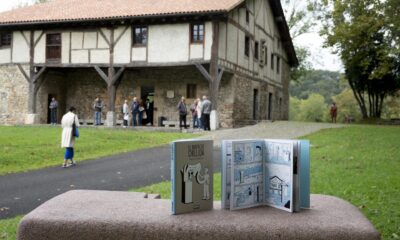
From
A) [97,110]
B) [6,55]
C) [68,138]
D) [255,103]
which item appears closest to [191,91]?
[255,103]

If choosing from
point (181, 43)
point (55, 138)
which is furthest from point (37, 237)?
point (181, 43)

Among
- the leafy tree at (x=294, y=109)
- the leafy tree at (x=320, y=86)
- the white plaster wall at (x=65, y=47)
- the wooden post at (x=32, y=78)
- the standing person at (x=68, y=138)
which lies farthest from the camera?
the leafy tree at (x=320, y=86)

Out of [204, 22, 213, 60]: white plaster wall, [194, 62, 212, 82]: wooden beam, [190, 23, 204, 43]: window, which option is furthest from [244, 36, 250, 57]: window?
[194, 62, 212, 82]: wooden beam

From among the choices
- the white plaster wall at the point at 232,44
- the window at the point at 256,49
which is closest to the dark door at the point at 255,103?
the window at the point at 256,49

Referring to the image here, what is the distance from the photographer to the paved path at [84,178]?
23.4 ft

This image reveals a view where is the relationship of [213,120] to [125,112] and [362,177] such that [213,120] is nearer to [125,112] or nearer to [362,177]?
[125,112]

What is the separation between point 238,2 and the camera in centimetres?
2106

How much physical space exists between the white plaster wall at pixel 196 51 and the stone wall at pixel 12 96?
364 inches

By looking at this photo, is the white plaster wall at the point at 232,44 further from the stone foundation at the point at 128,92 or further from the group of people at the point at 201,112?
the group of people at the point at 201,112

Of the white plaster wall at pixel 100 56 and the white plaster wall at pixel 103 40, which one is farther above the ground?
the white plaster wall at pixel 103 40

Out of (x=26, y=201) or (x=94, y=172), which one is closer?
(x=26, y=201)

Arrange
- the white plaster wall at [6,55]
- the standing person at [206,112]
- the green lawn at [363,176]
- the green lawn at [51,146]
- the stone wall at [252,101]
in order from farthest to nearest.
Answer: the white plaster wall at [6,55] → the stone wall at [252,101] → the standing person at [206,112] → the green lawn at [51,146] → the green lawn at [363,176]

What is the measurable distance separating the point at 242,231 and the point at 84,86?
936 inches

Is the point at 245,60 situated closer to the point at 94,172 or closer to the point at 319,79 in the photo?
the point at 94,172
